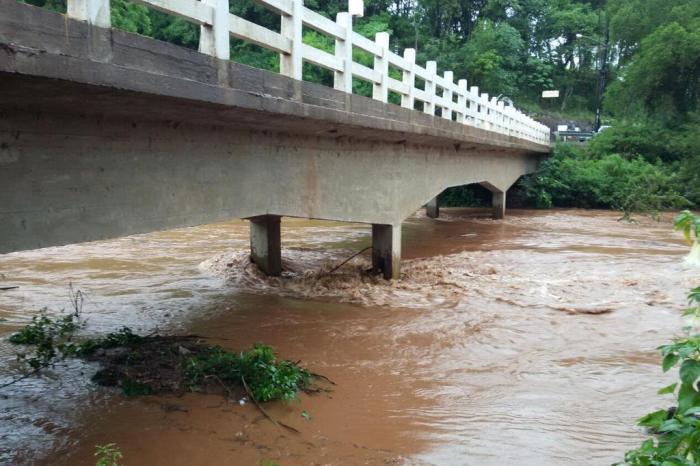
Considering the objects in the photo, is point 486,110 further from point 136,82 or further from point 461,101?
point 136,82

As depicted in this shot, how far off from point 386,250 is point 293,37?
457 cm

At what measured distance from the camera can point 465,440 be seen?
15.4ft

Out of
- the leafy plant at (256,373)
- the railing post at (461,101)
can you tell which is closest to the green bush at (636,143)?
the railing post at (461,101)

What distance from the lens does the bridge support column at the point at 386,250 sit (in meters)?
10.0

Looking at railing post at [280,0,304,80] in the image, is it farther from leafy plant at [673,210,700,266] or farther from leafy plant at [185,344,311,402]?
leafy plant at [673,210,700,266]

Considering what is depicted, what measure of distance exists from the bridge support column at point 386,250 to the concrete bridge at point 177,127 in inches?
12.2

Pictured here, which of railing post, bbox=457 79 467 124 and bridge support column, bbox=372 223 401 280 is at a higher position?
railing post, bbox=457 79 467 124

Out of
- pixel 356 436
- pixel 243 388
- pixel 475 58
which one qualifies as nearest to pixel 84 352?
pixel 243 388

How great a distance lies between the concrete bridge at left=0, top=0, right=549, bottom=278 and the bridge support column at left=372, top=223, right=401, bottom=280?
1.02ft

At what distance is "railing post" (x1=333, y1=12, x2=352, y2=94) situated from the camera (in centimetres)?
753

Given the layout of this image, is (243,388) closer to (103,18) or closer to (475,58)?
(103,18)

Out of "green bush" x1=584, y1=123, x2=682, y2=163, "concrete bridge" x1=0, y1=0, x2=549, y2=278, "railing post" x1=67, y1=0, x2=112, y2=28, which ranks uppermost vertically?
"green bush" x1=584, y1=123, x2=682, y2=163

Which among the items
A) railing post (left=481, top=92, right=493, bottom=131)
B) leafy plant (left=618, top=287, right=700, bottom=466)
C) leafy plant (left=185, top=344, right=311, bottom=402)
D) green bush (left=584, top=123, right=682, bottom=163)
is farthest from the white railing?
green bush (left=584, top=123, right=682, bottom=163)

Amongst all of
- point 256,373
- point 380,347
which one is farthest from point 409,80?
point 256,373
